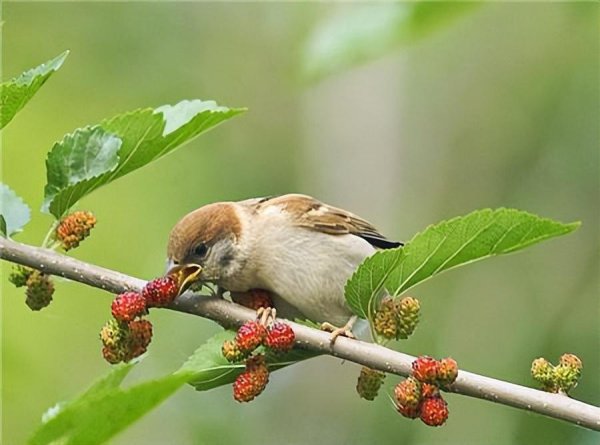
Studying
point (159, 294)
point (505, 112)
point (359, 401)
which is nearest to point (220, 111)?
point (159, 294)

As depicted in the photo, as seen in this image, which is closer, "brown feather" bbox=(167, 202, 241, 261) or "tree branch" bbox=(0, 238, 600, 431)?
"tree branch" bbox=(0, 238, 600, 431)

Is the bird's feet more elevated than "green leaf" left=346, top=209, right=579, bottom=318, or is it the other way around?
"green leaf" left=346, top=209, right=579, bottom=318

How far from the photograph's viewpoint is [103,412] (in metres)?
1.36

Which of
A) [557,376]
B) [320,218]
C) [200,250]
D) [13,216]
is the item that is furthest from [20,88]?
[320,218]

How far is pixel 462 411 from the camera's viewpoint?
4754 mm

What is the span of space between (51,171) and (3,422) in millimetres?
2612

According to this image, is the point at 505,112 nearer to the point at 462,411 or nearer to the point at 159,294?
the point at 462,411

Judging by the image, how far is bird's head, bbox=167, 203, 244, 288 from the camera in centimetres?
260

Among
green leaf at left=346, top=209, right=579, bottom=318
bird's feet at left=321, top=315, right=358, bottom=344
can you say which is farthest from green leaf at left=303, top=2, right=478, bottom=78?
bird's feet at left=321, top=315, right=358, bottom=344

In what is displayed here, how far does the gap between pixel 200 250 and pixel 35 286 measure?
65 cm

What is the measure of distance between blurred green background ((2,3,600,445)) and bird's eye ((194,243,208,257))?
2.82 feet

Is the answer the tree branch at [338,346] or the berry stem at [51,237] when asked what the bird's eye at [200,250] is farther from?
the berry stem at [51,237]

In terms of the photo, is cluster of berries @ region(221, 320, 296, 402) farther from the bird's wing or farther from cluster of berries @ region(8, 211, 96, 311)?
the bird's wing

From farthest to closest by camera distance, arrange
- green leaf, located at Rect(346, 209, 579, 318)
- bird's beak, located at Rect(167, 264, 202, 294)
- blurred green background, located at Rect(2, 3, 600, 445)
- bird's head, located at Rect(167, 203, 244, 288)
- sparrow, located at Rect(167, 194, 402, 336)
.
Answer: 1. blurred green background, located at Rect(2, 3, 600, 445)
2. sparrow, located at Rect(167, 194, 402, 336)
3. bird's head, located at Rect(167, 203, 244, 288)
4. bird's beak, located at Rect(167, 264, 202, 294)
5. green leaf, located at Rect(346, 209, 579, 318)
